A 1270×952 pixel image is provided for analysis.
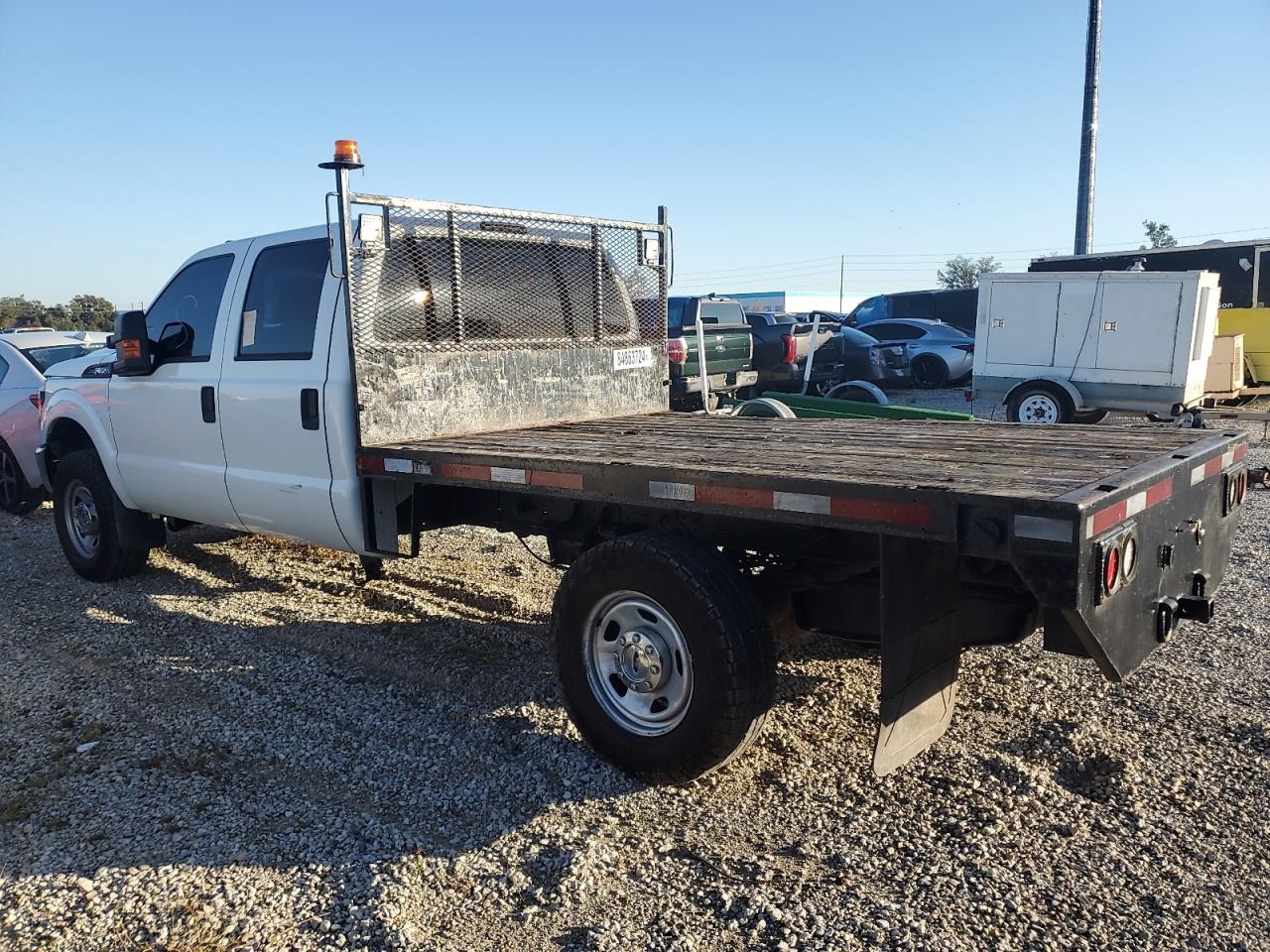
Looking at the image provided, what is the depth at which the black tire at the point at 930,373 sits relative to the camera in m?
19.5

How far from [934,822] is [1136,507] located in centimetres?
127

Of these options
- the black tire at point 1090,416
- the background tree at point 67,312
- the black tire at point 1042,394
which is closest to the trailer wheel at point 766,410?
the black tire at point 1042,394

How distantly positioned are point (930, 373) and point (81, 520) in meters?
16.1

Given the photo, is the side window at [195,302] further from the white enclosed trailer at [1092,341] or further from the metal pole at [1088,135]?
the metal pole at [1088,135]

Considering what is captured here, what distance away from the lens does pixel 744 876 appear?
3.14 meters

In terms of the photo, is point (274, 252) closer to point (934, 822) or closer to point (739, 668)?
point (739, 668)

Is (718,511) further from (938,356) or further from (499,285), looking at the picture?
(938,356)

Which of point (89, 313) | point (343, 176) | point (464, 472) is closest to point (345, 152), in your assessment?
point (343, 176)

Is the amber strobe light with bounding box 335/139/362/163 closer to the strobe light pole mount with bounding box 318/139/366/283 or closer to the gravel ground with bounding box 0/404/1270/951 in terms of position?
the strobe light pole mount with bounding box 318/139/366/283

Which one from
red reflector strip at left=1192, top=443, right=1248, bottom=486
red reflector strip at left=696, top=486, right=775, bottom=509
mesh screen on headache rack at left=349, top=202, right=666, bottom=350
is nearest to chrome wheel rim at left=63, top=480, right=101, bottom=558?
mesh screen on headache rack at left=349, top=202, right=666, bottom=350

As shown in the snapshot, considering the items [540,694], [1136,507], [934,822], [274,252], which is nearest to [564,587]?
[540,694]

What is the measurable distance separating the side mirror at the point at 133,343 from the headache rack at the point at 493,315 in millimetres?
1921

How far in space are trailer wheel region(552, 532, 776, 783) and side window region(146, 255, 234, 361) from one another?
311 cm

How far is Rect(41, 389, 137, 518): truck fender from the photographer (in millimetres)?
6465
